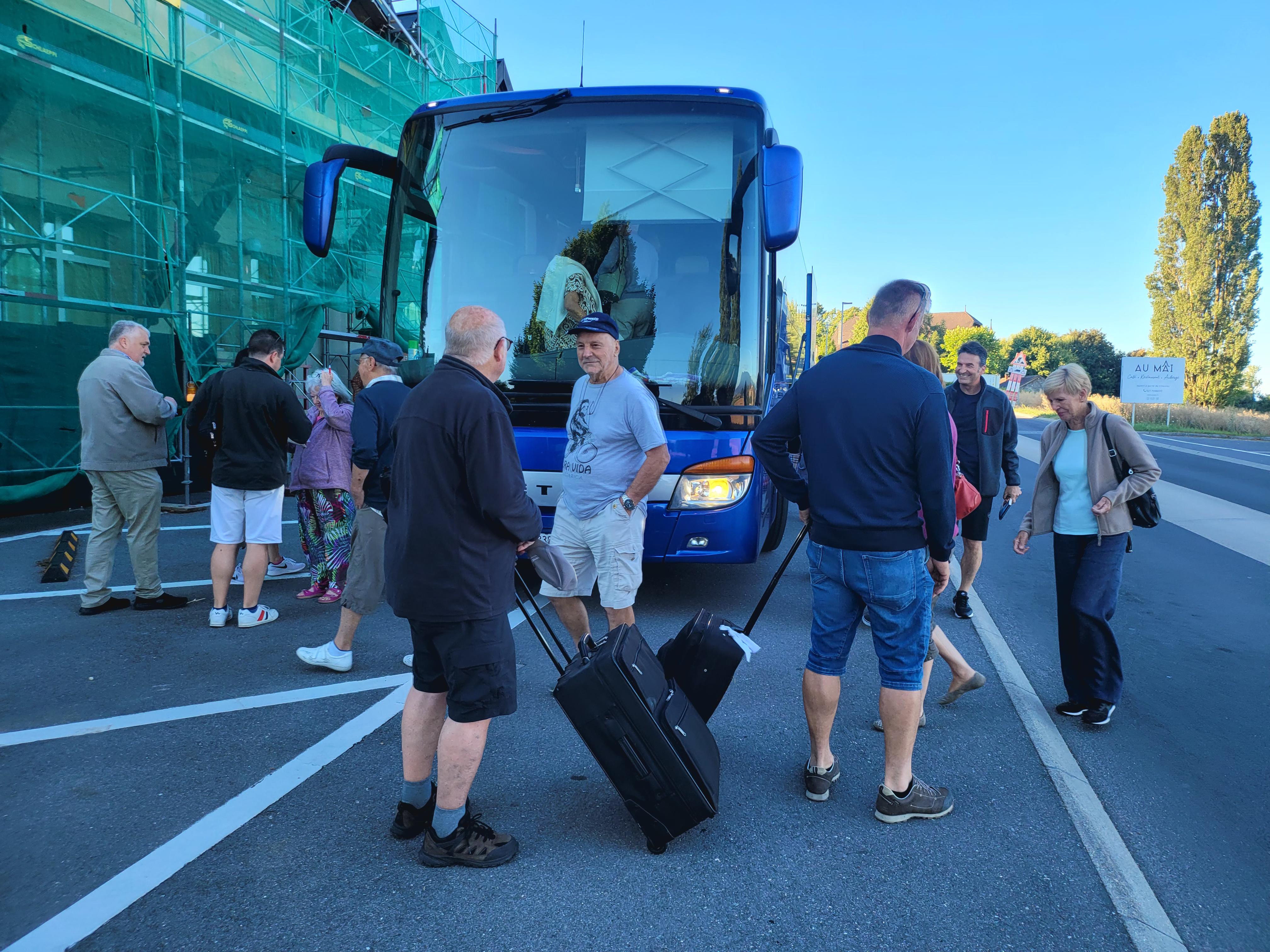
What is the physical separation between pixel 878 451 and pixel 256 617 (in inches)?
166

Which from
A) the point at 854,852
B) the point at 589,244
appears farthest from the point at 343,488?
the point at 854,852

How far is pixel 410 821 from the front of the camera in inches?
108

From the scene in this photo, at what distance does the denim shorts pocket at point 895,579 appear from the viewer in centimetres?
288

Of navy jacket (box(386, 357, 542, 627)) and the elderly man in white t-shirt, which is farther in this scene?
the elderly man in white t-shirt

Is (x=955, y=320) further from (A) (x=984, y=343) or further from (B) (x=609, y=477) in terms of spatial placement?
(B) (x=609, y=477)

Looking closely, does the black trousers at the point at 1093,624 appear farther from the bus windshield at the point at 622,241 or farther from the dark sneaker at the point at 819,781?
the bus windshield at the point at 622,241

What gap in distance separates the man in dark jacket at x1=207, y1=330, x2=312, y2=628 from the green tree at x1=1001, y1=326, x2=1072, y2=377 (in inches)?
3563

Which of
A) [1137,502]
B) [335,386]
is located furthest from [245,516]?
[1137,502]

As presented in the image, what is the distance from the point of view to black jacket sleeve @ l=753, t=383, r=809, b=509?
10.2 feet

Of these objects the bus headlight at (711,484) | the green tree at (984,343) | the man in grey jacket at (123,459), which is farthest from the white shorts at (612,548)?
the green tree at (984,343)

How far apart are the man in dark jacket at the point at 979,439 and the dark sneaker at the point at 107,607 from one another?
227 inches

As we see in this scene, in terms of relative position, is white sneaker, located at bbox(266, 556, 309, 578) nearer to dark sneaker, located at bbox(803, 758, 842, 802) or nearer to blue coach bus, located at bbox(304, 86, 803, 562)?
blue coach bus, located at bbox(304, 86, 803, 562)

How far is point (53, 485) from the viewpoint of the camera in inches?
355

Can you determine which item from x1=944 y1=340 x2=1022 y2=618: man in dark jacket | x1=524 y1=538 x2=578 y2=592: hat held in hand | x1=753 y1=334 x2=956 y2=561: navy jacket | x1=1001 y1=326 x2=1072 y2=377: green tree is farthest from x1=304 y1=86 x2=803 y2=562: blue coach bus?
x1=1001 y1=326 x2=1072 y2=377: green tree
